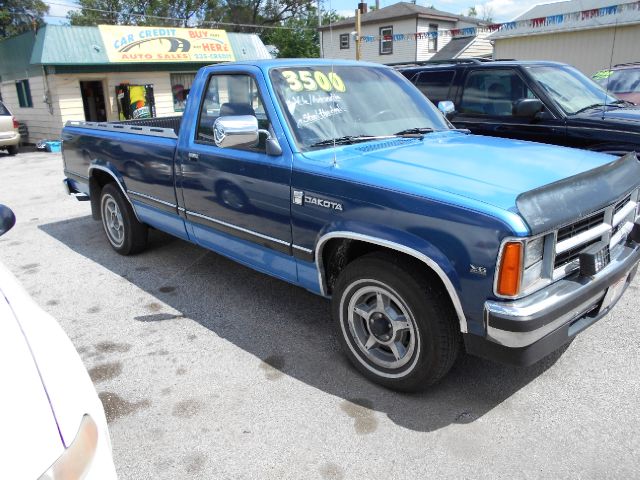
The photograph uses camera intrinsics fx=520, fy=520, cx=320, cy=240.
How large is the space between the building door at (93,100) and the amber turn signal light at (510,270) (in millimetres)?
18040

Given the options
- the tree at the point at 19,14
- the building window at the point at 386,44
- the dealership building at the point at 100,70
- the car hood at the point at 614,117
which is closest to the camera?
the car hood at the point at 614,117

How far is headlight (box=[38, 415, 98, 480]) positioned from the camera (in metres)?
1.43

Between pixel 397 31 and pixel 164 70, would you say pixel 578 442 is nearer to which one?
pixel 164 70

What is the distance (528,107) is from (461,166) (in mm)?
3270

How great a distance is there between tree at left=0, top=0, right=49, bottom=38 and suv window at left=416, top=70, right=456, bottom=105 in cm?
4324

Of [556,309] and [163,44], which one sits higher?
[163,44]

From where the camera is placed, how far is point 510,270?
2.39 meters

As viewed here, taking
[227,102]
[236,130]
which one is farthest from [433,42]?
[236,130]

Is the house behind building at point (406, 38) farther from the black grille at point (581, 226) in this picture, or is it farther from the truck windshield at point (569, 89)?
the black grille at point (581, 226)

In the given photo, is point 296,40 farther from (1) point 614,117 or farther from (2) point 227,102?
(2) point 227,102

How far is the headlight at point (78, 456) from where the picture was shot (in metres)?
1.43

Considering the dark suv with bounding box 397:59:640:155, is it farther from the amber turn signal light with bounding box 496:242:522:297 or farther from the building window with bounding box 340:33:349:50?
the building window with bounding box 340:33:349:50

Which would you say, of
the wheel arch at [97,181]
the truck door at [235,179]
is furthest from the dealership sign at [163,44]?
the truck door at [235,179]

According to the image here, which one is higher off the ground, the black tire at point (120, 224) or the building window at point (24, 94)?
the building window at point (24, 94)
